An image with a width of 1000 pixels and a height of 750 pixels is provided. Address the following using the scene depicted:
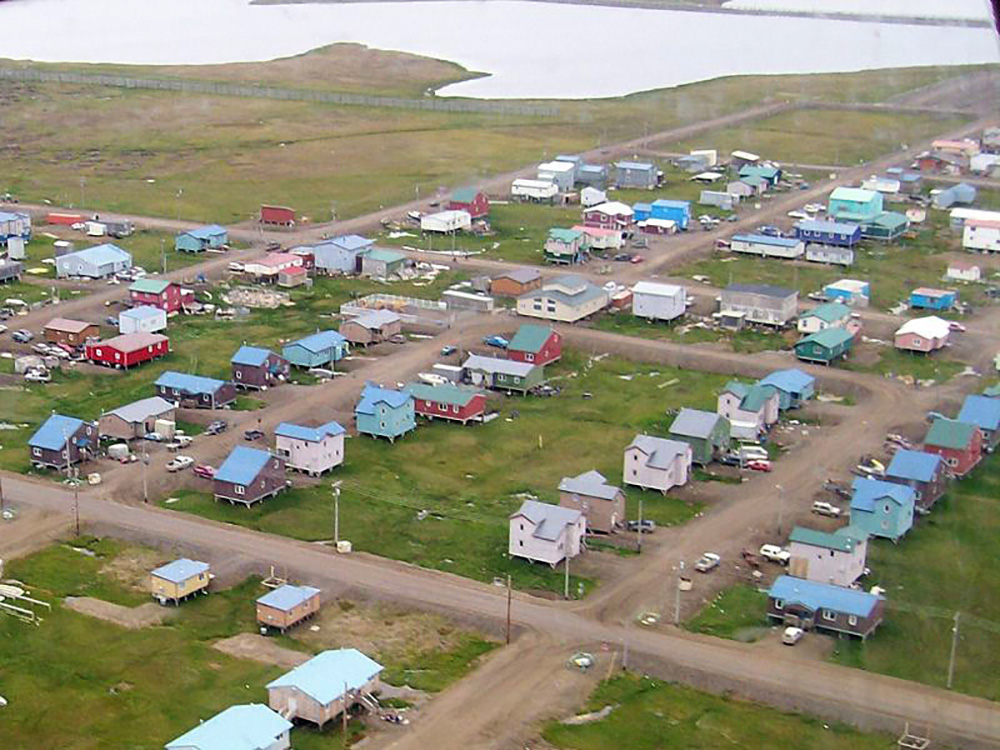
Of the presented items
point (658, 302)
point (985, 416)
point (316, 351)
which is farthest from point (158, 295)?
point (985, 416)

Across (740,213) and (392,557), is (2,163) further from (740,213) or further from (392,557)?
(392,557)

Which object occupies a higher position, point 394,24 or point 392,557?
point 394,24

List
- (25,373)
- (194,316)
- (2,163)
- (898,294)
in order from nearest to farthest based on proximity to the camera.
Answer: (25,373) < (194,316) < (898,294) < (2,163)

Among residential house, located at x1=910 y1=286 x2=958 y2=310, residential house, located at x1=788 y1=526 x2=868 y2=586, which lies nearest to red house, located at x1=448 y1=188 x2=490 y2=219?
residential house, located at x1=910 y1=286 x2=958 y2=310

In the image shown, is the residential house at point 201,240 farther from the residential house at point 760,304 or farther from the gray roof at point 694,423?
the gray roof at point 694,423

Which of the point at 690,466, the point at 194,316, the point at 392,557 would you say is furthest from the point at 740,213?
the point at 392,557

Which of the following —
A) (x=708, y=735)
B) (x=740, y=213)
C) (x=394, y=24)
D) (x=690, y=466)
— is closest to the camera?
(x=708, y=735)

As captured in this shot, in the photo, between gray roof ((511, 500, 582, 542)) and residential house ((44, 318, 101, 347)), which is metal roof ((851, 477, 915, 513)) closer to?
gray roof ((511, 500, 582, 542))
